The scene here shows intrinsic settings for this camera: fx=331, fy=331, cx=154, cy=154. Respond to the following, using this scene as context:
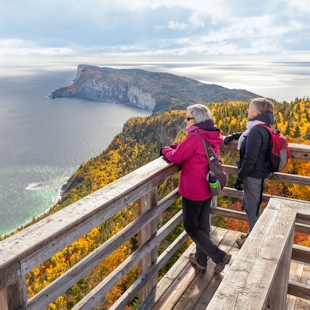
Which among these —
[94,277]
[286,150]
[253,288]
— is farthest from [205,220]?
[94,277]

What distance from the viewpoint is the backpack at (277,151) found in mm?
3598

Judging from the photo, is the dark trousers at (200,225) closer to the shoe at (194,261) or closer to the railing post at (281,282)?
the shoe at (194,261)

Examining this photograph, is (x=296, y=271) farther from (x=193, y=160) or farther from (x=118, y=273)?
(x=118, y=273)

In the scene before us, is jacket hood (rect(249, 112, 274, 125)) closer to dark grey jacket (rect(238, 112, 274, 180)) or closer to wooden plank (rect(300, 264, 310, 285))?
dark grey jacket (rect(238, 112, 274, 180))

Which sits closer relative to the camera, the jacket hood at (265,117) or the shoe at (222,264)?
the shoe at (222,264)

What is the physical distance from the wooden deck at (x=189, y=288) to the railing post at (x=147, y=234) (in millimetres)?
83

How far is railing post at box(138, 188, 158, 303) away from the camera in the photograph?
2.89m

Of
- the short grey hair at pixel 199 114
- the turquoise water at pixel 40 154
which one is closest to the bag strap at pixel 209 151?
the short grey hair at pixel 199 114

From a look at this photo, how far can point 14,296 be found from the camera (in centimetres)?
161

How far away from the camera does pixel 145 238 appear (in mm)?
3010

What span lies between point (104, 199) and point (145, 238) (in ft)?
3.08

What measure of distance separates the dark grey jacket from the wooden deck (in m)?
1.13

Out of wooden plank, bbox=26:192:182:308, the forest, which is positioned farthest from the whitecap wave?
wooden plank, bbox=26:192:182:308

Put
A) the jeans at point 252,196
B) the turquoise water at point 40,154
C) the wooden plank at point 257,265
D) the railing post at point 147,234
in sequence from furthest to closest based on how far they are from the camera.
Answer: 1. the turquoise water at point 40,154
2. the jeans at point 252,196
3. the railing post at point 147,234
4. the wooden plank at point 257,265
